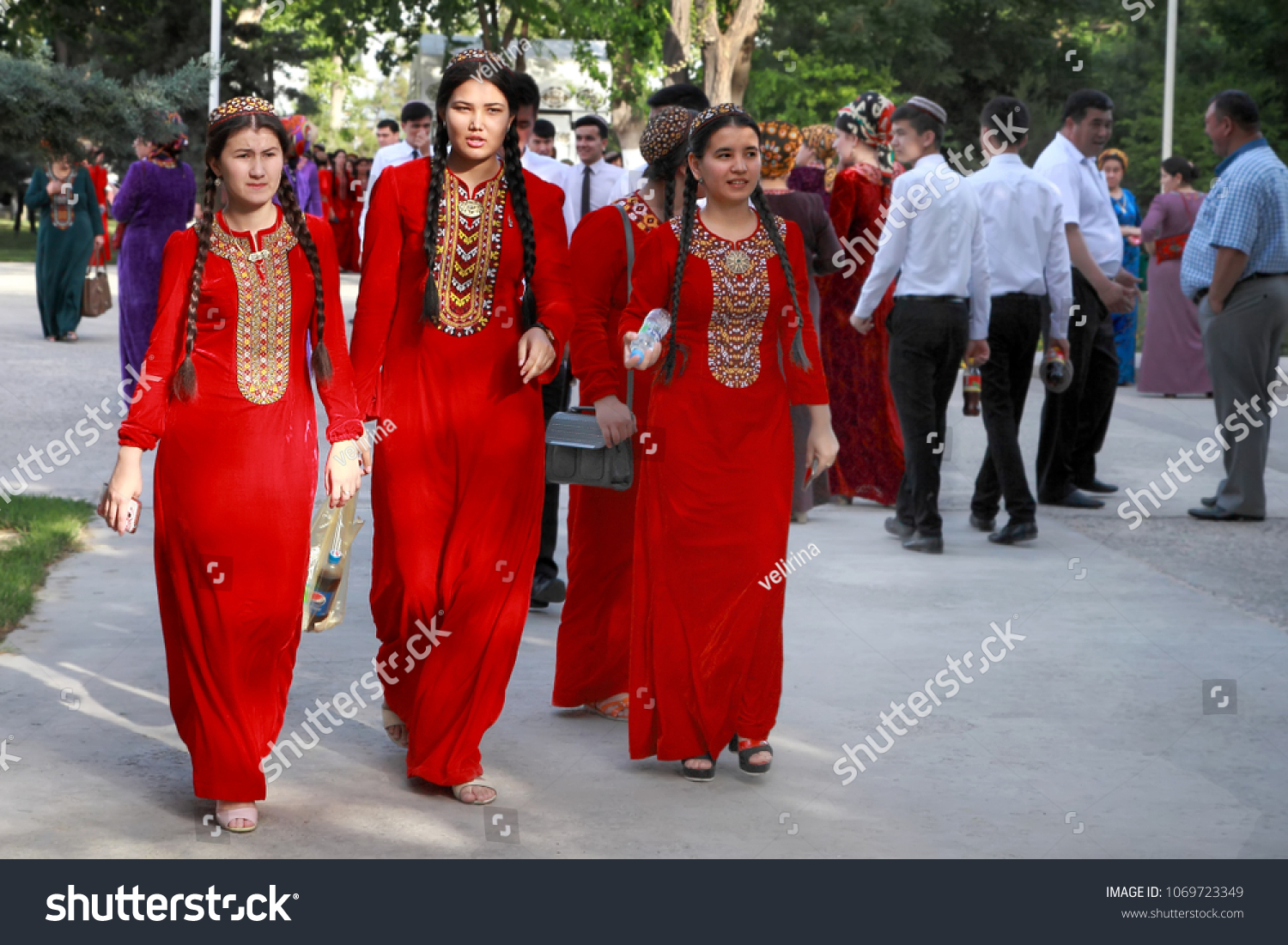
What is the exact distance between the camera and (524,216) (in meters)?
4.59

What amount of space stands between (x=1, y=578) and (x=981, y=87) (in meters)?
46.4

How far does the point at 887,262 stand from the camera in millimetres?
8180

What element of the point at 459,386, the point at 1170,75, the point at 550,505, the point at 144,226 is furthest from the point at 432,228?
the point at 1170,75

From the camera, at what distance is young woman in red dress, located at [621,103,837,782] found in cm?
482

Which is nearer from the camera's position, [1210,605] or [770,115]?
[1210,605]

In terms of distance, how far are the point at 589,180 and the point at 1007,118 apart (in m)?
2.52

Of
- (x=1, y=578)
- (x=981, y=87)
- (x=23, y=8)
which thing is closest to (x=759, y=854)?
(x=1, y=578)

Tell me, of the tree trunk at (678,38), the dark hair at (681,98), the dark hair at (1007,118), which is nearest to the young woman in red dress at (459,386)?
the dark hair at (681,98)

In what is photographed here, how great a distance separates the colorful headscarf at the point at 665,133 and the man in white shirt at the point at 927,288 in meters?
2.87

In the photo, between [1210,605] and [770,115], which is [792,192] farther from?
[770,115]

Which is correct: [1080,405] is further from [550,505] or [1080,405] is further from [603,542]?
[603,542]

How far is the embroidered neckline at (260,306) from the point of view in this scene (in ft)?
14.0

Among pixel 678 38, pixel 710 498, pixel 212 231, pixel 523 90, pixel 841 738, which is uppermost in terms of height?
pixel 678 38

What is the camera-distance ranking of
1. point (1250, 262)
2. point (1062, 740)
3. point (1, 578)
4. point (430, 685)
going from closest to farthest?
1. point (430, 685)
2. point (1062, 740)
3. point (1, 578)
4. point (1250, 262)
